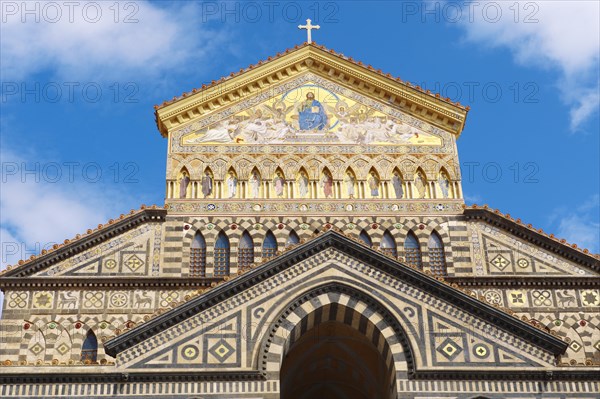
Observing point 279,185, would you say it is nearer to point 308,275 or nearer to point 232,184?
point 232,184

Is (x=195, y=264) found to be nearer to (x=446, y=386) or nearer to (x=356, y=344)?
(x=356, y=344)

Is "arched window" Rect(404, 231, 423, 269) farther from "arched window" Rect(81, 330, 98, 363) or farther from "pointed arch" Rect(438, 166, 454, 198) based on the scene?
"arched window" Rect(81, 330, 98, 363)

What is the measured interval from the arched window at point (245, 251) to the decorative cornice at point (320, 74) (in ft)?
17.7

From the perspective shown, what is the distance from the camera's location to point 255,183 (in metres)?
33.6

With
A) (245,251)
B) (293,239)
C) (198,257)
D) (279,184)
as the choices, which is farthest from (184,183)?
(293,239)

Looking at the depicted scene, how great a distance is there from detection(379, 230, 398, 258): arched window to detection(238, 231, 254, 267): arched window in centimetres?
440

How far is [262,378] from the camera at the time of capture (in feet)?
76.4

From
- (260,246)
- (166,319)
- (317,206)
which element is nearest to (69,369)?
(166,319)

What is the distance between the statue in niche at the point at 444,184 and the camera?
3356cm

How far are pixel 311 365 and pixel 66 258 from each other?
9040 millimetres

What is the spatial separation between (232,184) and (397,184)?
587 cm

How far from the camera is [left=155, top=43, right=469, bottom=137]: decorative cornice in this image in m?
34.9

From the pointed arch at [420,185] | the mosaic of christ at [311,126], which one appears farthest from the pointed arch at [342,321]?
the mosaic of christ at [311,126]

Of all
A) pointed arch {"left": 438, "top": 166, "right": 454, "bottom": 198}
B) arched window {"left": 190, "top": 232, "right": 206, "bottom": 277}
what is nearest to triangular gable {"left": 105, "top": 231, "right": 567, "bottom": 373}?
arched window {"left": 190, "top": 232, "right": 206, "bottom": 277}
